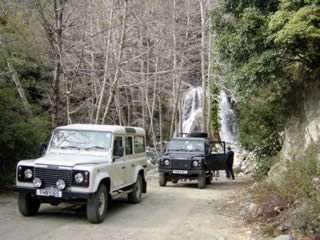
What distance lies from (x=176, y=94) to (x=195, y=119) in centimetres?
708

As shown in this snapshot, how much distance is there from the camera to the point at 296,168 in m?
9.73

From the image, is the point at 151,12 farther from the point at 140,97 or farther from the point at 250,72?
the point at 250,72

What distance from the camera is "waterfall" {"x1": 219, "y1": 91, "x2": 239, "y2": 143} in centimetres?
3306

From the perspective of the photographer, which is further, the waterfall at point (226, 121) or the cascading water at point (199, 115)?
the cascading water at point (199, 115)

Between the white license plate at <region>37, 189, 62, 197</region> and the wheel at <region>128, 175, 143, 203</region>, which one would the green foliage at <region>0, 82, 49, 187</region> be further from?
the white license plate at <region>37, 189, 62, 197</region>

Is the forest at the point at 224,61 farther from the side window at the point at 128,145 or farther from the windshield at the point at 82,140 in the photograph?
the side window at the point at 128,145

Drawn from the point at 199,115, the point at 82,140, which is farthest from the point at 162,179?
the point at 199,115

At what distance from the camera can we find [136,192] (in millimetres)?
12562

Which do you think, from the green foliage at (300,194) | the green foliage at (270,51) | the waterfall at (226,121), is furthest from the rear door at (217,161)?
the waterfall at (226,121)

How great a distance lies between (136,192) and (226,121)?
2228 cm

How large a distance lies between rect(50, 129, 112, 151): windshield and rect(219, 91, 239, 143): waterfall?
2261cm

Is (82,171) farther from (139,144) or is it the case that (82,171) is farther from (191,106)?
(191,106)

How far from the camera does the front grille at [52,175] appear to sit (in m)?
9.11

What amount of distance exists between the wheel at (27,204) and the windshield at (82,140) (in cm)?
154
